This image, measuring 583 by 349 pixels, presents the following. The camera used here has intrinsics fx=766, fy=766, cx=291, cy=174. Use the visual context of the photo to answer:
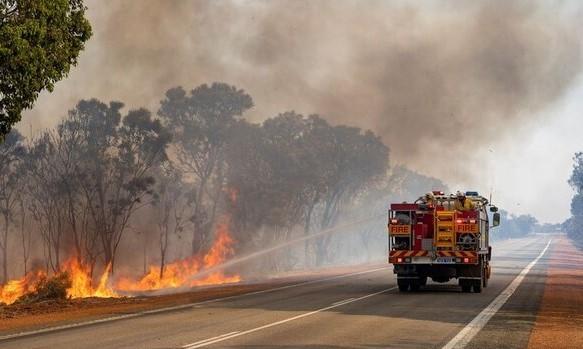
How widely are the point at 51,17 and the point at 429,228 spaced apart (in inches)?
528

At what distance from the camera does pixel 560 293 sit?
27703 millimetres

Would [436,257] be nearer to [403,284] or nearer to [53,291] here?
[403,284]

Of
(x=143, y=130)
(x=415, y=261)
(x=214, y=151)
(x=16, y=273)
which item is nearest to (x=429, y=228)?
(x=415, y=261)

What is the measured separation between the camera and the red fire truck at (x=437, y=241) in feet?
82.2

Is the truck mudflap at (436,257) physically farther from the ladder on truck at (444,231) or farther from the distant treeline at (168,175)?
the distant treeline at (168,175)

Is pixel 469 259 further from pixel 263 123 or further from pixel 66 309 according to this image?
pixel 263 123

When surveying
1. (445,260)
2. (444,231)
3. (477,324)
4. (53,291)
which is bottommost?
(477,324)

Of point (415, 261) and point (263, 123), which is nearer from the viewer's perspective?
point (415, 261)

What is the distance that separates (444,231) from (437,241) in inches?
16.1

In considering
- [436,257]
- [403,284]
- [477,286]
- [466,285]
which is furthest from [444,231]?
[403,284]

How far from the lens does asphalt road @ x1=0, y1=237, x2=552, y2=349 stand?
1330cm

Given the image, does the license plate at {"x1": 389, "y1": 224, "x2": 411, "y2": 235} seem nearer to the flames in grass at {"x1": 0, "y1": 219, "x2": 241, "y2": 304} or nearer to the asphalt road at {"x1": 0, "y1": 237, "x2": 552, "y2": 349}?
the asphalt road at {"x1": 0, "y1": 237, "x2": 552, "y2": 349}

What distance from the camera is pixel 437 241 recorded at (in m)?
25.1

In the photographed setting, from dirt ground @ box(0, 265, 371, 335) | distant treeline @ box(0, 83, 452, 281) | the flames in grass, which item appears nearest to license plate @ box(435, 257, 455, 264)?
dirt ground @ box(0, 265, 371, 335)
